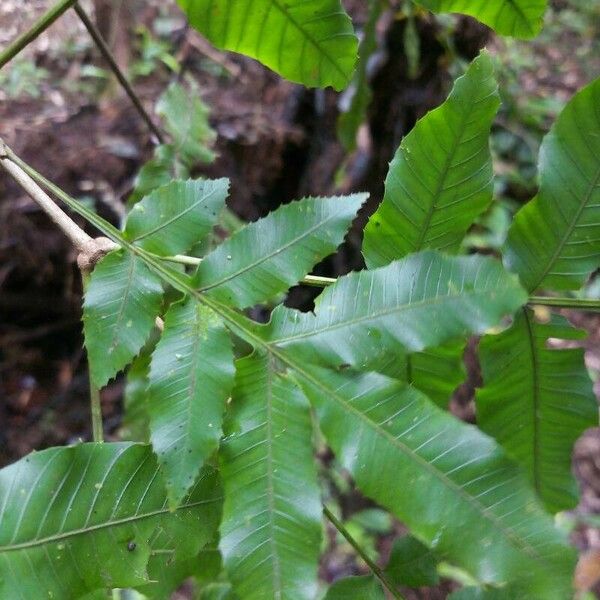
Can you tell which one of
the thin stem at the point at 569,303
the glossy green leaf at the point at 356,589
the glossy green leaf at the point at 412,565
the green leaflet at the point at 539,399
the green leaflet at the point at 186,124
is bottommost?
the glossy green leaf at the point at 412,565

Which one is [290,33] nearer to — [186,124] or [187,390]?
[187,390]

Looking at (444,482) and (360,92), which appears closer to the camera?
(444,482)

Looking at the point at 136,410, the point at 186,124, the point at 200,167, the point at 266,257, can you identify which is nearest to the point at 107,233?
the point at 266,257

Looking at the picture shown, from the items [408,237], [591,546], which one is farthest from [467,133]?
[591,546]

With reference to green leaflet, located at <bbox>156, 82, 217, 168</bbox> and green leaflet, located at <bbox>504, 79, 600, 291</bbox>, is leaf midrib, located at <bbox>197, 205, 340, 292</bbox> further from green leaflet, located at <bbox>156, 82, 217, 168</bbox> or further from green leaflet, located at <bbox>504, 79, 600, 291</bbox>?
green leaflet, located at <bbox>156, 82, 217, 168</bbox>

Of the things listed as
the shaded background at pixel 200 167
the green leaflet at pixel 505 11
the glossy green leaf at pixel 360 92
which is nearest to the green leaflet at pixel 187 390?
the green leaflet at pixel 505 11

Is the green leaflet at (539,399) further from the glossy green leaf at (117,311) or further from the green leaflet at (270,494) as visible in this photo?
the glossy green leaf at (117,311)

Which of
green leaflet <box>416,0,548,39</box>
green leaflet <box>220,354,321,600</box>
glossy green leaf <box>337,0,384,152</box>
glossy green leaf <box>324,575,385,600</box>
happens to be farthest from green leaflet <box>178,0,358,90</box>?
glossy green leaf <box>337,0,384,152</box>
